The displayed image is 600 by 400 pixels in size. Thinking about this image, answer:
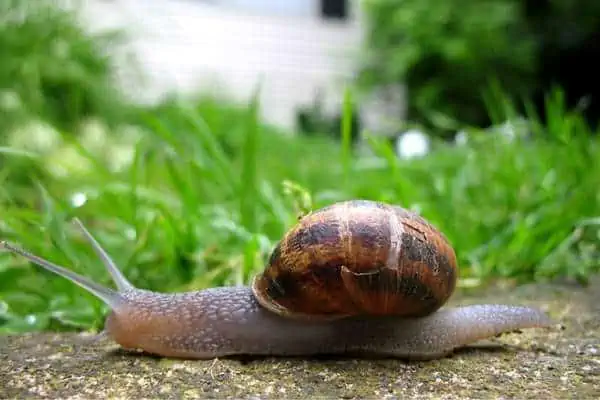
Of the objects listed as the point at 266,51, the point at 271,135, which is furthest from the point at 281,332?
the point at 266,51

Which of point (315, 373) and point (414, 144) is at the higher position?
point (414, 144)

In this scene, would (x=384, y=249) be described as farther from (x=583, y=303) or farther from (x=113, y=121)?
(x=113, y=121)

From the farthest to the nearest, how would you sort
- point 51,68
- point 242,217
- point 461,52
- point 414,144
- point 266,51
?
point 266,51 < point 461,52 < point 51,68 < point 414,144 < point 242,217

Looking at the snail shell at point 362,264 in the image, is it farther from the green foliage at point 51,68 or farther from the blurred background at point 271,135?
the green foliage at point 51,68

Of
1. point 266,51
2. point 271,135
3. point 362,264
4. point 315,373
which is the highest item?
point 266,51

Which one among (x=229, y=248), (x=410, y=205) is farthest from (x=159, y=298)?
(x=410, y=205)

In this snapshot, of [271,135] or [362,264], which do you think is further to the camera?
[271,135]

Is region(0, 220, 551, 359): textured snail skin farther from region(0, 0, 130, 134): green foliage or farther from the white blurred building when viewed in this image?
the white blurred building

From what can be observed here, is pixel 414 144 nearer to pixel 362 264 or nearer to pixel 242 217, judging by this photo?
pixel 242 217

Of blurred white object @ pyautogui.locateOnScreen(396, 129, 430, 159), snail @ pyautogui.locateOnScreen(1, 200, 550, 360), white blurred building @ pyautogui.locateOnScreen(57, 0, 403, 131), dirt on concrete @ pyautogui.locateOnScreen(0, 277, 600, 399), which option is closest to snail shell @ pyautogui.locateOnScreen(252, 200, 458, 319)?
snail @ pyautogui.locateOnScreen(1, 200, 550, 360)
